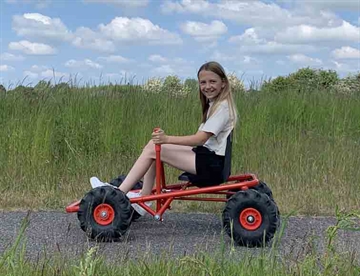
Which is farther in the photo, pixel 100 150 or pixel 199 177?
pixel 100 150

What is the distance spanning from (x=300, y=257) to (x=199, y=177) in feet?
4.58

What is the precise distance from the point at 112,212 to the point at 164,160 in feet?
1.83

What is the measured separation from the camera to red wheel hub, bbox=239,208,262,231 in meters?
4.40

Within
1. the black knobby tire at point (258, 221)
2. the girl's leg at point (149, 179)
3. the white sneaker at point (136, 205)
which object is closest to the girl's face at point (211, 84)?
the girl's leg at point (149, 179)

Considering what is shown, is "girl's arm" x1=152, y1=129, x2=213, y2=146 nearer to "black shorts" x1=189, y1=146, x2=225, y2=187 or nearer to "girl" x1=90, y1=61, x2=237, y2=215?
"girl" x1=90, y1=61, x2=237, y2=215

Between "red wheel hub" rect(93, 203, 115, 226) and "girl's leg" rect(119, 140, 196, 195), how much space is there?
0.24 metres

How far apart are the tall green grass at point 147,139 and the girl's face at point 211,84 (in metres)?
1.33

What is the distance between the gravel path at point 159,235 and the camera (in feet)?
13.7

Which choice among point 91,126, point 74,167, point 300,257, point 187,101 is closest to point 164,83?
point 187,101

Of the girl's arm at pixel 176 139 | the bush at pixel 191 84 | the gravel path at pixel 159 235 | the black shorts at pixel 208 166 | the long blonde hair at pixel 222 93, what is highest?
the bush at pixel 191 84

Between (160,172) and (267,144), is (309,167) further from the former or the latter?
(160,172)

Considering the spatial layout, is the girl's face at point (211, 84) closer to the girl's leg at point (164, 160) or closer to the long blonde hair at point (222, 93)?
the long blonde hair at point (222, 93)

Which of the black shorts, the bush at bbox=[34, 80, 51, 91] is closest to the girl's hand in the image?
the black shorts

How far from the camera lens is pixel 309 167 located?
655 cm
